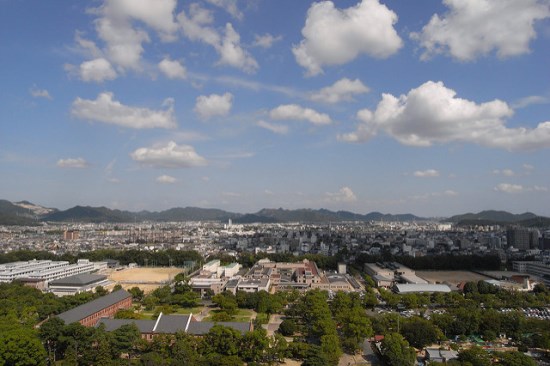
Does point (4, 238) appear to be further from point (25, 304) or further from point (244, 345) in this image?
point (244, 345)

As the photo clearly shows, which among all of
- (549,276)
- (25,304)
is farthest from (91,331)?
(549,276)

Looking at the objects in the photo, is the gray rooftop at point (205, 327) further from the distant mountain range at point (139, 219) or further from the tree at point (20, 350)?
the distant mountain range at point (139, 219)

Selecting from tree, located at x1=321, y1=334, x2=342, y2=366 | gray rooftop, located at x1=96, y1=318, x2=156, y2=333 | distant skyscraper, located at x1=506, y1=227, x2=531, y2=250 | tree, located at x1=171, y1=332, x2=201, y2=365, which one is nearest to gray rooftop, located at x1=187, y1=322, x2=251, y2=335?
tree, located at x1=171, y1=332, x2=201, y2=365

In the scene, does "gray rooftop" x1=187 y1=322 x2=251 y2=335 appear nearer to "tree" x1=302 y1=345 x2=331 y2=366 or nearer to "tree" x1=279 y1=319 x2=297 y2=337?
"tree" x1=279 y1=319 x2=297 y2=337

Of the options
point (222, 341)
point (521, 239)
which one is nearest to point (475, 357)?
point (222, 341)

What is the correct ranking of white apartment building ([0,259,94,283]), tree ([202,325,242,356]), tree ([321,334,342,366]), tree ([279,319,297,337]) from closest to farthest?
tree ([321,334,342,366]), tree ([202,325,242,356]), tree ([279,319,297,337]), white apartment building ([0,259,94,283])
